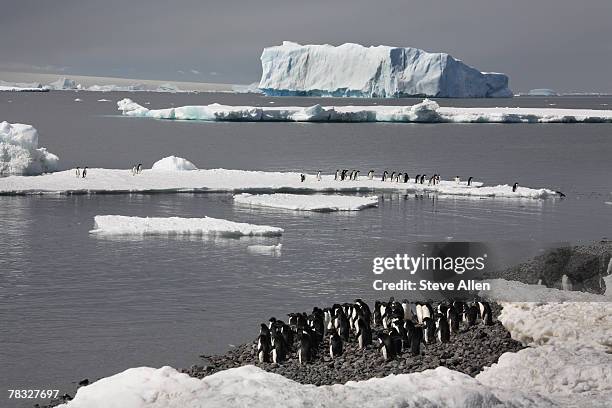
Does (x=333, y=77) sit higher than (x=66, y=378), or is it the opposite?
(x=333, y=77)

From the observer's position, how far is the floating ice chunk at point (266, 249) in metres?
19.3

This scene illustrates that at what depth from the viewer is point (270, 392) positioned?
823 cm

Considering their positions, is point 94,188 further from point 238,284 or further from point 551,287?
point 551,287

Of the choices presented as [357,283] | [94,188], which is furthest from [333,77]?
[357,283]

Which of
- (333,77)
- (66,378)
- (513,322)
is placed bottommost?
(66,378)

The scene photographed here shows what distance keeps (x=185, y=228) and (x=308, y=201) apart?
18.6 feet

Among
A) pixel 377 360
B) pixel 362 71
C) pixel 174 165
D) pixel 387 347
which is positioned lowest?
pixel 377 360

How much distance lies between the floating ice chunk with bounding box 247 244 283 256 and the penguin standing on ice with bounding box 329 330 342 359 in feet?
23.8

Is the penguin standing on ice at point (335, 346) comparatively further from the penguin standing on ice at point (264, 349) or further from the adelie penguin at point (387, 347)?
the penguin standing on ice at point (264, 349)

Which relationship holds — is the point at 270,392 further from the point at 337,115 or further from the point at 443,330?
the point at 337,115

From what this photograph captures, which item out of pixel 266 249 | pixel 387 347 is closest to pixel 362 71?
pixel 266 249

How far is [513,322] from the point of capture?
11812 mm

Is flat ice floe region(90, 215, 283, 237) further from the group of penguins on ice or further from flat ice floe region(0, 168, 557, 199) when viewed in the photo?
the group of penguins on ice

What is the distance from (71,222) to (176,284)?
24.5 feet
